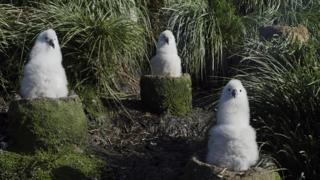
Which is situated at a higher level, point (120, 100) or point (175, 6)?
point (175, 6)

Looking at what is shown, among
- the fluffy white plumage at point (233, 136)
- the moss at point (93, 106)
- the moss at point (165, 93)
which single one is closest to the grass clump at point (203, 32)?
the moss at point (165, 93)

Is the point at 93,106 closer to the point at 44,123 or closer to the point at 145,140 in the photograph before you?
the point at 145,140

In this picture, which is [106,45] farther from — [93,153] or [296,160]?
[296,160]

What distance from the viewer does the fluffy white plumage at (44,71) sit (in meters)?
4.01

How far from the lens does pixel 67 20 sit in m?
5.38

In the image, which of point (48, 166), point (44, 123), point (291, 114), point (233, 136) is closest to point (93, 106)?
point (44, 123)

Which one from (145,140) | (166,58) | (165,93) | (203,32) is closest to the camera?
(145,140)

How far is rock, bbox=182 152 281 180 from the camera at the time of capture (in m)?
3.40

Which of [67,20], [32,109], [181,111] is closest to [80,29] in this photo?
[67,20]

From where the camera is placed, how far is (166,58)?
5062 millimetres

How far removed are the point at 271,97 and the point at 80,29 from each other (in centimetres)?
170

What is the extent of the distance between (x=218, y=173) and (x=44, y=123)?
1251 millimetres

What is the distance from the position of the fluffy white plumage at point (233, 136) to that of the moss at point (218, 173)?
0.20ft

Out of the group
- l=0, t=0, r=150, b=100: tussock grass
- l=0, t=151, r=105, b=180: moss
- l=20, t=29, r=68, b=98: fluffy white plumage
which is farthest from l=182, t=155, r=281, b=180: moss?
l=0, t=0, r=150, b=100: tussock grass
